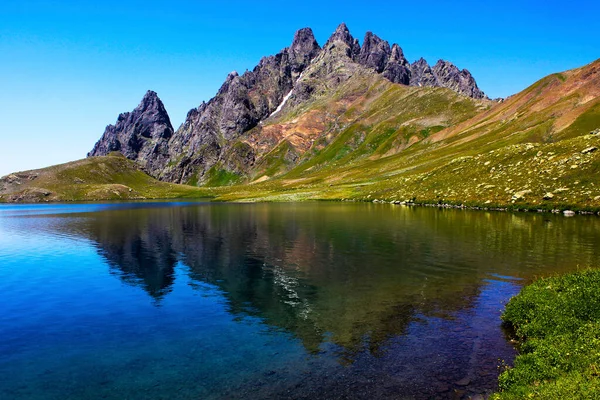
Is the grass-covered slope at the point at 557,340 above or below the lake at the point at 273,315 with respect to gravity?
above

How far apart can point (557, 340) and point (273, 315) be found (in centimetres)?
1629

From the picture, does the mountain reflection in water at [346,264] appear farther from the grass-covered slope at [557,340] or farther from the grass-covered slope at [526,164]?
the grass-covered slope at [526,164]

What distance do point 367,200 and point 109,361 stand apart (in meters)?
125

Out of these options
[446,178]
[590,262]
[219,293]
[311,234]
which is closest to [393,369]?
[219,293]

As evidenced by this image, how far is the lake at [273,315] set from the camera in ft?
55.8

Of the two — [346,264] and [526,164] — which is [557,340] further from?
[526,164]

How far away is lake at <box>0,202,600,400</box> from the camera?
669 inches

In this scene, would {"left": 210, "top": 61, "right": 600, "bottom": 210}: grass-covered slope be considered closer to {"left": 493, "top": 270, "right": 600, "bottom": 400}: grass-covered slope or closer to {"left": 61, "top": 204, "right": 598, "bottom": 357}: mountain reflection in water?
{"left": 61, "top": 204, "right": 598, "bottom": 357}: mountain reflection in water

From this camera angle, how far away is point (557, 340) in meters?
17.7

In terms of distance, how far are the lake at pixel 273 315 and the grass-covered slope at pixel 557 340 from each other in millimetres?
1286

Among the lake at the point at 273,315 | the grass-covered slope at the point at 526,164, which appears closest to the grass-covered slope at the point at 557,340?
the lake at the point at 273,315

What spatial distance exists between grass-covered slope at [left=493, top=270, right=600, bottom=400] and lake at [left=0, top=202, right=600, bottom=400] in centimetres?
129

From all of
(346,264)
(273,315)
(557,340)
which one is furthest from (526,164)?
(273,315)

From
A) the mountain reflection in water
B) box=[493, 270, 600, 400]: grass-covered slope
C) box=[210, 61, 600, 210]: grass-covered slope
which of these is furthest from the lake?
box=[210, 61, 600, 210]: grass-covered slope
